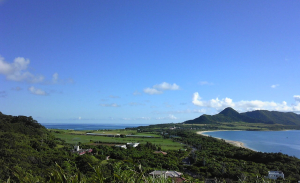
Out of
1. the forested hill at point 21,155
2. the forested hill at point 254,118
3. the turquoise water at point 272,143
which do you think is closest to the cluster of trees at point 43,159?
the forested hill at point 21,155

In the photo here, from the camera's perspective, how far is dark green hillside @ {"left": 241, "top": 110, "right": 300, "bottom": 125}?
154 metres

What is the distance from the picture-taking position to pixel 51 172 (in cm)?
213

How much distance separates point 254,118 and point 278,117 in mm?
18324

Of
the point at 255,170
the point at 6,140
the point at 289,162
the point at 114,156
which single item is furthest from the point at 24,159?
the point at 289,162

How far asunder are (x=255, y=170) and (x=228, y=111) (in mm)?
161094

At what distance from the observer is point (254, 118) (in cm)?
16300

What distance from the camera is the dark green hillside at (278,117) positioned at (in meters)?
154

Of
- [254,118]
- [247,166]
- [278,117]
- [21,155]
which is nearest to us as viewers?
[21,155]

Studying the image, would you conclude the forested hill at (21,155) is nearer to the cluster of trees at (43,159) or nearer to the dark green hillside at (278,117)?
the cluster of trees at (43,159)

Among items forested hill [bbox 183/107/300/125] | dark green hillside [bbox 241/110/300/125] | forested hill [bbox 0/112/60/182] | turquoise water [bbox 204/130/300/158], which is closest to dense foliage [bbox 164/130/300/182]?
turquoise water [bbox 204/130/300/158]

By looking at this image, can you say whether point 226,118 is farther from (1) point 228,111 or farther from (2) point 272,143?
(2) point 272,143

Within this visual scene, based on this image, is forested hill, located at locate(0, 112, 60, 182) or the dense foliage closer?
forested hill, located at locate(0, 112, 60, 182)

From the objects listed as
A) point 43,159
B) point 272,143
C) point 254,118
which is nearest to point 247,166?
point 43,159

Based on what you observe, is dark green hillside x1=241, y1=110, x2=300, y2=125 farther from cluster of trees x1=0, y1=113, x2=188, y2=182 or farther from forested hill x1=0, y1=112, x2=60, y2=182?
forested hill x1=0, y1=112, x2=60, y2=182
